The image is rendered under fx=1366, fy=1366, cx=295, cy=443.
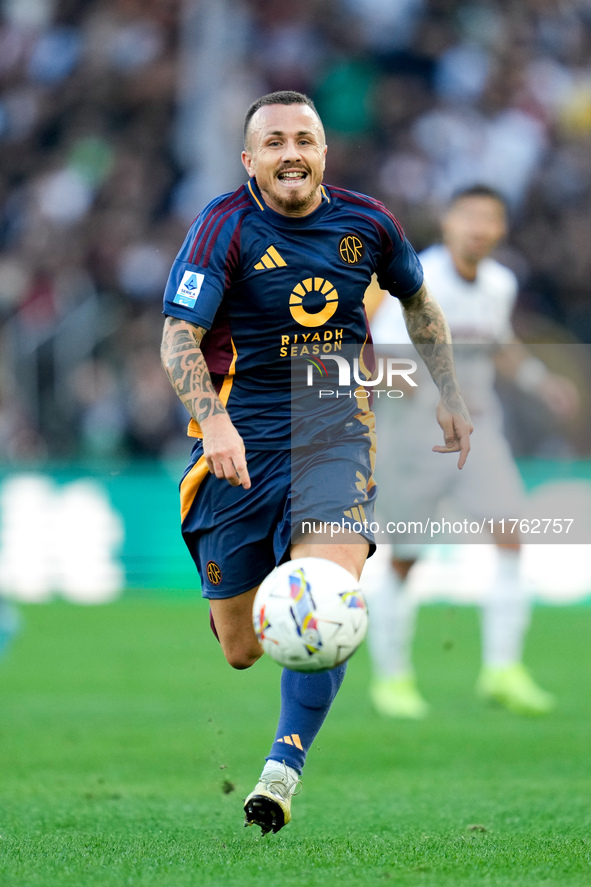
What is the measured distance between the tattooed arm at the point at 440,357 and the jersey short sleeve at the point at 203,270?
2.59ft

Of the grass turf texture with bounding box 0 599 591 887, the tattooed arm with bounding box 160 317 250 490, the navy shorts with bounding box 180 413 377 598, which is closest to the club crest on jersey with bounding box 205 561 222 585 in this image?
the navy shorts with bounding box 180 413 377 598

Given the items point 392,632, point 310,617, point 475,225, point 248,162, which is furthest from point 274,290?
point 392,632

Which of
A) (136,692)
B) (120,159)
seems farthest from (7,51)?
(136,692)

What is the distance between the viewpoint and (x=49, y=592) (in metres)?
A: 13.1

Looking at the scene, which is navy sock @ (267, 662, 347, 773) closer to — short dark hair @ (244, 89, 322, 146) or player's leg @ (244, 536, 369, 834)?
player's leg @ (244, 536, 369, 834)

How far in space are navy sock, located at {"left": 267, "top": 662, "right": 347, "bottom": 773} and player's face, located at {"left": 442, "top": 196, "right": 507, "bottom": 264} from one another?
3919mm

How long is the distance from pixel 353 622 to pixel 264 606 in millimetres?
267

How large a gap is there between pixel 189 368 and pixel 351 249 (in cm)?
72

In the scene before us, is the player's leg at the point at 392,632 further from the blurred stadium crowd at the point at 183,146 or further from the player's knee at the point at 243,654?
the blurred stadium crowd at the point at 183,146

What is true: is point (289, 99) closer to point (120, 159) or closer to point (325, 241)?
point (325, 241)

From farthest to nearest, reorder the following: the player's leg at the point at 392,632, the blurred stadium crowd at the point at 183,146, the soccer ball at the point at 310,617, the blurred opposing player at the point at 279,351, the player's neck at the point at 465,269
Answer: the blurred stadium crowd at the point at 183,146
the player's neck at the point at 465,269
the player's leg at the point at 392,632
the blurred opposing player at the point at 279,351
the soccer ball at the point at 310,617

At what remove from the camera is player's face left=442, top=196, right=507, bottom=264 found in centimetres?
782

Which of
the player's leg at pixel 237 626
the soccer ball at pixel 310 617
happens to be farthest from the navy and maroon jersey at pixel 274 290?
the soccer ball at pixel 310 617

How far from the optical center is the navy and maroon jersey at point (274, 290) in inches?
175
